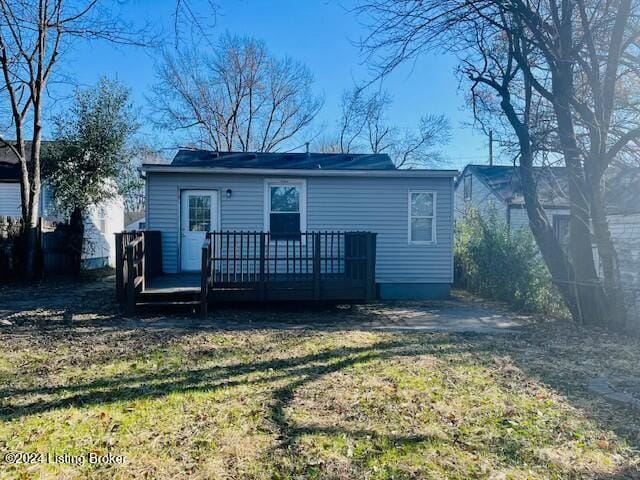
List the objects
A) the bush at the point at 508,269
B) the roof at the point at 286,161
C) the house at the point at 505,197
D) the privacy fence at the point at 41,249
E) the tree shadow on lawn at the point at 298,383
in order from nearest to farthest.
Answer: the tree shadow on lawn at the point at 298,383 → the bush at the point at 508,269 → the roof at the point at 286,161 → the privacy fence at the point at 41,249 → the house at the point at 505,197

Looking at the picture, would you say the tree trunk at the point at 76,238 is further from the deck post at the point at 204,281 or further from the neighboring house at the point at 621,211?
the neighboring house at the point at 621,211

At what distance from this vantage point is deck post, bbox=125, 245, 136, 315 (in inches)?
262

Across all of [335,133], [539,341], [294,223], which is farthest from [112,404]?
[335,133]

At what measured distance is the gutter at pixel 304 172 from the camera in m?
8.89

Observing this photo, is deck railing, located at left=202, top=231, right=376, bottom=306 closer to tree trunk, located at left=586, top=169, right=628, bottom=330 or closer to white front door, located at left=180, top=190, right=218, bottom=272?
white front door, located at left=180, top=190, right=218, bottom=272

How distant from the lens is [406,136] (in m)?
28.1

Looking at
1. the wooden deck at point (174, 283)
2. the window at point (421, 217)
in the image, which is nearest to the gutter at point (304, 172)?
the window at point (421, 217)

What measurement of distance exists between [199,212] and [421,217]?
5.30 meters

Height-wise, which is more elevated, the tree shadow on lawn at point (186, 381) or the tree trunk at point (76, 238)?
the tree trunk at point (76, 238)

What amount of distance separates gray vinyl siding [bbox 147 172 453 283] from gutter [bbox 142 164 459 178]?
162 millimetres

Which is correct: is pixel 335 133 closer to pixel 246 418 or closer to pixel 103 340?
pixel 103 340

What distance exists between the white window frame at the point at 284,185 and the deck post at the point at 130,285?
3.33 m

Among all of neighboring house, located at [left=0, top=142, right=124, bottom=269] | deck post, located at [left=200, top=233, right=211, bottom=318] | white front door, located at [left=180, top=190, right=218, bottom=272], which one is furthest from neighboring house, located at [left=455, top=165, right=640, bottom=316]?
neighboring house, located at [left=0, top=142, right=124, bottom=269]

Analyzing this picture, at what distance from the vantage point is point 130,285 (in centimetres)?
672
